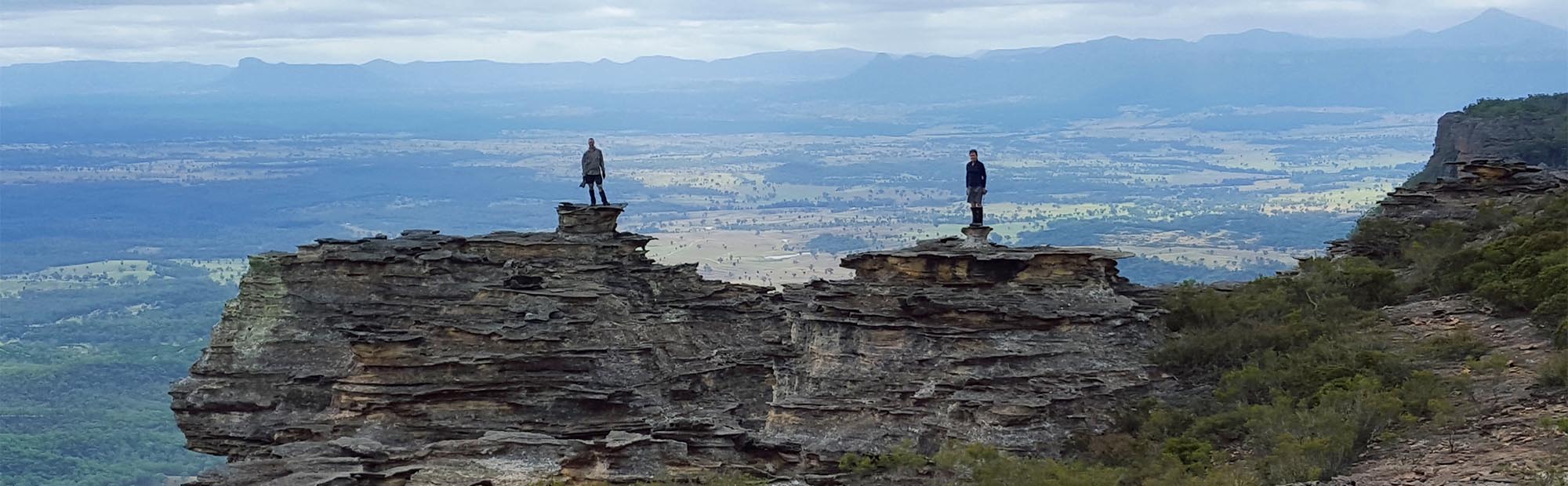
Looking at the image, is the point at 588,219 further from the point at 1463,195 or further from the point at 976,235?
the point at 1463,195

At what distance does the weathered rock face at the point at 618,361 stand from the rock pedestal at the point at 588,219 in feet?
0.17

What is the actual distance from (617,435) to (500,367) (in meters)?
5.53

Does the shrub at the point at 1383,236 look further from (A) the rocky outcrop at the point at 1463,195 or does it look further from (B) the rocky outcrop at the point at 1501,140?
(B) the rocky outcrop at the point at 1501,140

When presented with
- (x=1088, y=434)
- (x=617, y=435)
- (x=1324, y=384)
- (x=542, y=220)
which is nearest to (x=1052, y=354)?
(x=1088, y=434)

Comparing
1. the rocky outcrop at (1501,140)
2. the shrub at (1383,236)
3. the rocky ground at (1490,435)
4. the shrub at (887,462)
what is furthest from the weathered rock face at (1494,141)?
the shrub at (887,462)

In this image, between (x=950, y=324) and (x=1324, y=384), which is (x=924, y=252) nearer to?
(x=950, y=324)

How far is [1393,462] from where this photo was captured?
81.7 ft

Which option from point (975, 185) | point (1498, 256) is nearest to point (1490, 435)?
point (1498, 256)

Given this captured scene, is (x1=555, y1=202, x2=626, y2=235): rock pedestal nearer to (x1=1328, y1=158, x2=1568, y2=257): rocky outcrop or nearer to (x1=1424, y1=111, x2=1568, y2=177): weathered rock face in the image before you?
(x1=1328, y1=158, x2=1568, y2=257): rocky outcrop

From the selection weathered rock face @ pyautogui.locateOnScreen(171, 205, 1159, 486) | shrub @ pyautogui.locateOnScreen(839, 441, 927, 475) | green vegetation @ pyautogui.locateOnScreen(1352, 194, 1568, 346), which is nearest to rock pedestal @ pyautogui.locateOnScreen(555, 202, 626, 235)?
weathered rock face @ pyautogui.locateOnScreen(171, 205, 1159, 486)

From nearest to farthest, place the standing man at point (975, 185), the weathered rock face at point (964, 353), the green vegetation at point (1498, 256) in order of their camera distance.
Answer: the green vegetation at point (1498, 256) → the weathered rock face at point (964, 353) → the standing man at point (975, 185)

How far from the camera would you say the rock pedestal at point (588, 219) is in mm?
41656

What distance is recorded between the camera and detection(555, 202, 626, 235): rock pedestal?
4166cm

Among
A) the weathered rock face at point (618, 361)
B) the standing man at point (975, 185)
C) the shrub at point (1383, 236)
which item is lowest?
the weathered rock face at point (618, 361)
